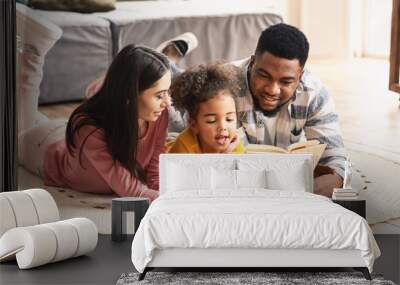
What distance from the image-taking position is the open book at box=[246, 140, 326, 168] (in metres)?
8.03

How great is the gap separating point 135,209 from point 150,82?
1208 mm

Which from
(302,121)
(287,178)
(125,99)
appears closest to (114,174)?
(125,99)

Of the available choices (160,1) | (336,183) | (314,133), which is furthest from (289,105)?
(160,1)

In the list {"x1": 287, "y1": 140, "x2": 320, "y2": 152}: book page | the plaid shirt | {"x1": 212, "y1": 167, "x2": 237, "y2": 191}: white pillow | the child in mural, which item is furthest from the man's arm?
{"x1": 212, "y1": 167, "x2": 237, "y2": 191}: white pillow

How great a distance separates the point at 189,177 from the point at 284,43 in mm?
1561

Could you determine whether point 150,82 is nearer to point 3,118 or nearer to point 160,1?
point 160,1

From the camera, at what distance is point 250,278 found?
243 inches

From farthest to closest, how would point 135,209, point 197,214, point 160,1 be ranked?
point 160,1 < point 135,209 < point 197,214

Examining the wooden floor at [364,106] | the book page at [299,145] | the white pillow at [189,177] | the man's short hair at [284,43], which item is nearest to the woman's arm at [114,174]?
the wooden floor at [364,106]

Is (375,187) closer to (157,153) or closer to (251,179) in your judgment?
(251,179)

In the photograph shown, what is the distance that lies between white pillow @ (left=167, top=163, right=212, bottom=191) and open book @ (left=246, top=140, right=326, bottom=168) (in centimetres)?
64

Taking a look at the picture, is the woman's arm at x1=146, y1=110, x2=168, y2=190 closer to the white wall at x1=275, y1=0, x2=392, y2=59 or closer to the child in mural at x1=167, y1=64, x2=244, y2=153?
the child in mural at x1=167, y1=64, x2=244, y2=153

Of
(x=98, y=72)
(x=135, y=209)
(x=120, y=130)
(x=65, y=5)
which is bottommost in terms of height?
(x=135, y=209)

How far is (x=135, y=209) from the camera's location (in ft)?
25.1
